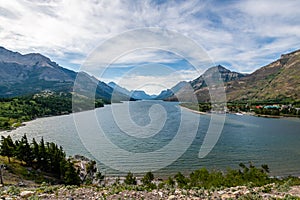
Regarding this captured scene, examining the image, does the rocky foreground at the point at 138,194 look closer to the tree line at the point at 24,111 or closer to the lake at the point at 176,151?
the lake at the point at 176,151

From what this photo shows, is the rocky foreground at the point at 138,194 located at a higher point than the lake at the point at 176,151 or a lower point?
higher

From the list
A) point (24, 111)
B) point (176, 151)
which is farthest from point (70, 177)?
point (24, 111)

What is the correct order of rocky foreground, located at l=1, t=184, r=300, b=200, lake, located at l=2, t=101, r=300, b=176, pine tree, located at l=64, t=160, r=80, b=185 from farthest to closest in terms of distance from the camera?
1. lake, located at l=2, t=101, r=300, b=176
2. pine tree, located at l=64, t=160, r=80, b=185
3. rocky foreground, located at l=1, t=184, r=300, b=200

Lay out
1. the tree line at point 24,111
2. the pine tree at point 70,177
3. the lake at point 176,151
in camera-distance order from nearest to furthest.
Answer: the pine tree at point 70,177, the lake at point 176,151, the tree line at point 24,111

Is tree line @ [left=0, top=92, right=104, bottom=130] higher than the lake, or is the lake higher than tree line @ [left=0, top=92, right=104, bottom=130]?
tree line @ [left=0, top=92, right=104, bottom=130]

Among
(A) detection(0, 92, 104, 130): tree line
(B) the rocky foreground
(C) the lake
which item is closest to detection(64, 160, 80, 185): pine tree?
(C) the lake

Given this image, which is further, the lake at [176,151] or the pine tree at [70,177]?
the lake at [176,151]

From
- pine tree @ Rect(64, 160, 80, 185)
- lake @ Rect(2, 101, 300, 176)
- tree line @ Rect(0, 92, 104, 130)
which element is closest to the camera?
pine tree @ Rect(64, 160, 80, 185)

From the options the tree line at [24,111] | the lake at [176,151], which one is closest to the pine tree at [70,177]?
the lake at [176,151]

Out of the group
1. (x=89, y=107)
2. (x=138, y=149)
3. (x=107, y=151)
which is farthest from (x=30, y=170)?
(x=89, y=107)

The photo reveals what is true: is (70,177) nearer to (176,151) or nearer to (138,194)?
(138,194)

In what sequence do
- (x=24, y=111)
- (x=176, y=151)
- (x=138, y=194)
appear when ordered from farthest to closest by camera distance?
(x=24, y=111) < (x=176, y=151) < (x=138, y=194)

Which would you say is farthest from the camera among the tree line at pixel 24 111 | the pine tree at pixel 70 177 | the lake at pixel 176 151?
the tree line at pixel 24 111

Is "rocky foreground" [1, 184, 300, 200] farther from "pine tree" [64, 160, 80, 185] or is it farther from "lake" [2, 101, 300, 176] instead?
"lake" [2, 101, 300, 176]
